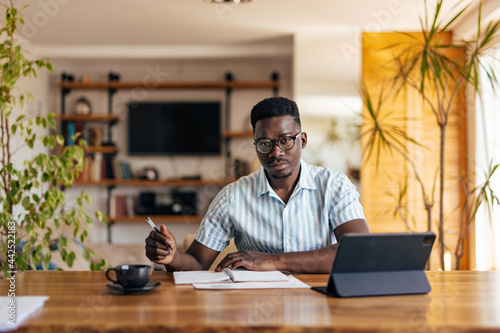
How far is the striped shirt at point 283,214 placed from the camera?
177cm

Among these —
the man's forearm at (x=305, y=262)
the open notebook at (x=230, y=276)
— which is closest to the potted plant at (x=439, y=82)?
the man's forearm at (x=305, y=262)

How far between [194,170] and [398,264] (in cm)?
458

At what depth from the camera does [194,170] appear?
567 centimetres

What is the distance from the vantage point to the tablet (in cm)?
114

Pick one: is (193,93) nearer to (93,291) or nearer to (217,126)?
(217,126)

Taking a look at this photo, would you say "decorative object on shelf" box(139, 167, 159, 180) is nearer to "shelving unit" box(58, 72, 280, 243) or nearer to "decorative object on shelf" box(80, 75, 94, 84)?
"shelving unit" box(58, 72, 280, 243)

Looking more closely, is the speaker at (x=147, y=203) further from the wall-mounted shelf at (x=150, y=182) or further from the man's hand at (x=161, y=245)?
the man's hand at (x=161, y=245)

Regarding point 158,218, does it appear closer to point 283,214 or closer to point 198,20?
point 198,20

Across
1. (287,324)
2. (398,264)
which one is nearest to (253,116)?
(398,264)

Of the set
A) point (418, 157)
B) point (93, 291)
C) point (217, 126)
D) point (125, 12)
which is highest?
point (125, 12)

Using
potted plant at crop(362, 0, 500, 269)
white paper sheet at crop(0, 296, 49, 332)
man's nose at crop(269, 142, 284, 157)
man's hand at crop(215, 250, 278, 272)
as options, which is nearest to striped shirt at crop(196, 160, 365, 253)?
man's nose at crop(269, 142, 284, 157)

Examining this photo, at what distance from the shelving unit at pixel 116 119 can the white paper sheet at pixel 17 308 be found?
426 cm

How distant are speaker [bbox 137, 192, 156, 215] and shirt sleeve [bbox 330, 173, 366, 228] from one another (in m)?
3.87

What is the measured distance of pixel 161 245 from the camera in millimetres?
1453
